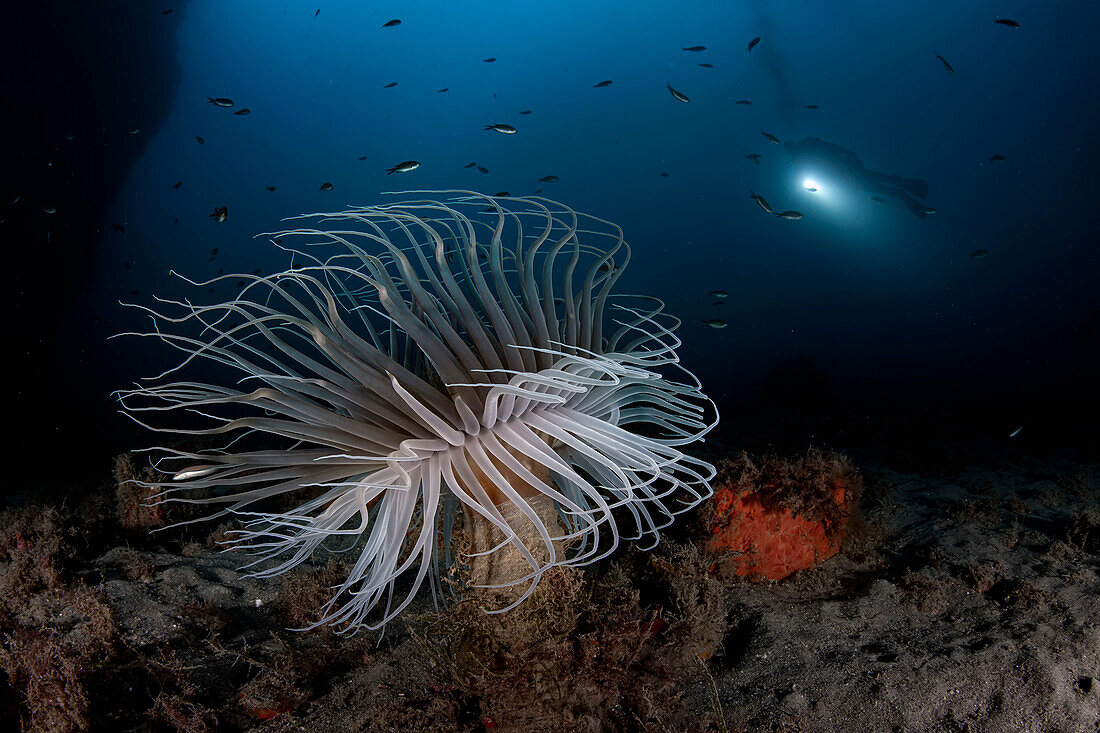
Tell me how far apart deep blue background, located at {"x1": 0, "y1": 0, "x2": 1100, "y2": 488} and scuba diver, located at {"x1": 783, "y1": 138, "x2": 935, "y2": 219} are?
4.80 feet

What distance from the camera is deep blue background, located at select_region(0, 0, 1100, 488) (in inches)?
973

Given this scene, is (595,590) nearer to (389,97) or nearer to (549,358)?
(549,358)

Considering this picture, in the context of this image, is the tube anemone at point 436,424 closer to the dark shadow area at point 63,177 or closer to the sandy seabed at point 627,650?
the sandy seabed at point 627,650

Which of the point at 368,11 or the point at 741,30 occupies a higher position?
the point at 368,11

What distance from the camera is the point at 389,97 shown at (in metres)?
75.2

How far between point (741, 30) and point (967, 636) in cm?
7348

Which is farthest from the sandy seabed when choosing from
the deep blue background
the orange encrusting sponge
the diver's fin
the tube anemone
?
the diver's fin

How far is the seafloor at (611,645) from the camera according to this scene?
269 centimetres

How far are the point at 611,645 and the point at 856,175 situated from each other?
50.4m

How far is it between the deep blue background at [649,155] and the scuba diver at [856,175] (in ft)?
4.80

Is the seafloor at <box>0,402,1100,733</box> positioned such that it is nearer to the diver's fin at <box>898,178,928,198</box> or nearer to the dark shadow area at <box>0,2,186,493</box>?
the dark shadow area at <box>0,2,186,493</box>

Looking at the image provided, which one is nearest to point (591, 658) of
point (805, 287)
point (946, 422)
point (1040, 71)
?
point (946, 422)

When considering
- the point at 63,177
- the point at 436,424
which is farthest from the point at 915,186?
the point at 63,177

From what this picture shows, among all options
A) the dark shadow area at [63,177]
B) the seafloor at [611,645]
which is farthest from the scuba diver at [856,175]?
the dark shadow area at [63,177]
